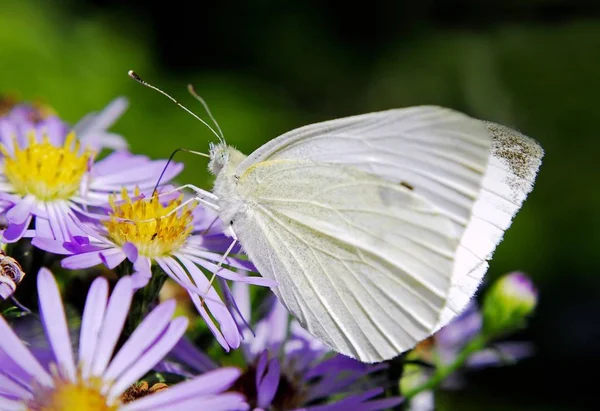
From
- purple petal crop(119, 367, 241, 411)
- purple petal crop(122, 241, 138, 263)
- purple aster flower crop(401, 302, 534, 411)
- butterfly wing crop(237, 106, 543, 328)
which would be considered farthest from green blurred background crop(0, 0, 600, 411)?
purple petal crop(119, 367, 241, 411)

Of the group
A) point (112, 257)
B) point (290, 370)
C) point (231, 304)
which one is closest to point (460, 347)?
point (290, 370)

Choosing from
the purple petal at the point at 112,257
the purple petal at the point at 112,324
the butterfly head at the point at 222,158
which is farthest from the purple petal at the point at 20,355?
the butterfly head at the point at 222,158

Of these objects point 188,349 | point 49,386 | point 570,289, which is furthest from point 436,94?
point 49,386

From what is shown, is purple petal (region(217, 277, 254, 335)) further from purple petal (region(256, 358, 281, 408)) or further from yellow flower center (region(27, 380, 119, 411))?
yellow flower center (region(27, 380, 119, 411))

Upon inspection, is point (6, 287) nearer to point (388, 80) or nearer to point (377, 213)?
point (377, 213)

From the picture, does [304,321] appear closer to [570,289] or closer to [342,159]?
[342,159]

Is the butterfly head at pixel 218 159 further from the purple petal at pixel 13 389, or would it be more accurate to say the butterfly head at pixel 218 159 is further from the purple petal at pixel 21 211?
the purple petal at pixel 13 389

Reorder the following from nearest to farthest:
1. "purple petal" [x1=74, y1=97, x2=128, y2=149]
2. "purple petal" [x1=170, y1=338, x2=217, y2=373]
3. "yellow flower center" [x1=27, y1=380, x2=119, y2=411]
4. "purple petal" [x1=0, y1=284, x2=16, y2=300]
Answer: "yellow flower center" [x1=27, y1=380, x2=119, y2=411] → "purple petal" [x1=0, y1=284, x2=16, y2=300] → "purple petal" [x1=170, y1=338, x2=217, y2=373] → "purple petal" [x1=74, y1=97, x2=128, y2=149]
